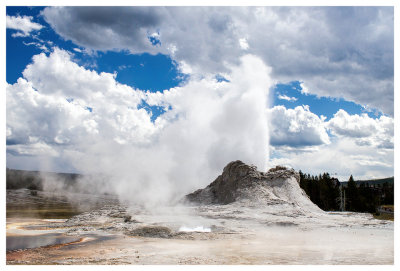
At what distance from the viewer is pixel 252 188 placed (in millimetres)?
27625

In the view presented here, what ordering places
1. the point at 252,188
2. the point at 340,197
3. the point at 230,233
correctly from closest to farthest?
the point at 230,233
the point at 252,188
the point at 340,197

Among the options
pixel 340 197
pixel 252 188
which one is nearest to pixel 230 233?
pixel 252 188

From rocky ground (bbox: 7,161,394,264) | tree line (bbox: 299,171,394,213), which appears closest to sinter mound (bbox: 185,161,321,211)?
rocky ground (bbox: 7,161,394,264)

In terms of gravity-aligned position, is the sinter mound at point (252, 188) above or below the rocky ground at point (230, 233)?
above

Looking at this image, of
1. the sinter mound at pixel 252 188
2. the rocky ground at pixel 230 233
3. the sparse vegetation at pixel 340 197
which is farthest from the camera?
the sparse vegetation at pixel 340 197

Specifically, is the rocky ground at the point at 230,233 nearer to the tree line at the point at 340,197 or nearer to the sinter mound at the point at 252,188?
the sinter mound at the point at 252,188

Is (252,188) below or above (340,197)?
above

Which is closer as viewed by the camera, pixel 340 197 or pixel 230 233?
pixel 230 233

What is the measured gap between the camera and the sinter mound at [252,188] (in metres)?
27.1

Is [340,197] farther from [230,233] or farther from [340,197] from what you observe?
[230,233]

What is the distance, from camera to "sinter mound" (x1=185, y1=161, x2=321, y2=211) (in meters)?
27.1

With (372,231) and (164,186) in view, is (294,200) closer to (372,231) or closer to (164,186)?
(372,231)

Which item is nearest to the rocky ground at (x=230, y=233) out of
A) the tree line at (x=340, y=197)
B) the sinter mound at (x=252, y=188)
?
the sinter mound at (x=252, y=188)

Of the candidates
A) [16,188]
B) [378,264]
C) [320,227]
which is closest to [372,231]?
[320,227]
